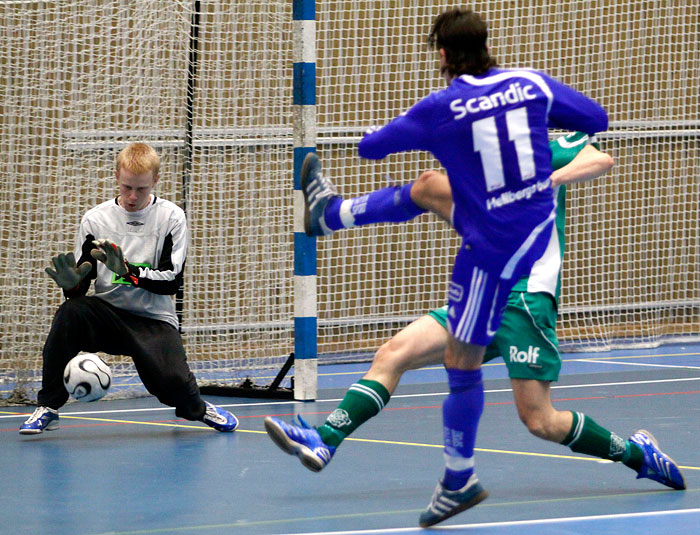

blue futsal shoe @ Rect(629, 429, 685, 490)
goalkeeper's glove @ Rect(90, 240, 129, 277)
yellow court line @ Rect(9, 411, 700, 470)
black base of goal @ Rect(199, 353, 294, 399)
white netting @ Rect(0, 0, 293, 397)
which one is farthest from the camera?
white netting @ Rect(0, 0, 293, 397)

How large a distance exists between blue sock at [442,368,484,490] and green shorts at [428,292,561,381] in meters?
0.26

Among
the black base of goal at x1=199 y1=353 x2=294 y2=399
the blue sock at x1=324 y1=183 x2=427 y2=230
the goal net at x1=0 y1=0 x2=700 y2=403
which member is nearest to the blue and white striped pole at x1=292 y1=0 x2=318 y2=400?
the black base of goal at x1=199 y1=353 x2=294 y2=399

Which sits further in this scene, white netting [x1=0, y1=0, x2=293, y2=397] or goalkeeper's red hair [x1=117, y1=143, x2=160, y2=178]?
white netting [x1=0, y1=0, x2=293, y2=397]

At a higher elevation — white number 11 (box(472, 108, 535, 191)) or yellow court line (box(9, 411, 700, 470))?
white number 11 (box(472, 108, 535, 191))

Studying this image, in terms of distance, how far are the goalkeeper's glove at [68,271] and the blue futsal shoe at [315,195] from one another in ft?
5.75

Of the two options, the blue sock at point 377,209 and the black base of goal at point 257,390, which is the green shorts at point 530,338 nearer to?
the blue sock at point 377,209

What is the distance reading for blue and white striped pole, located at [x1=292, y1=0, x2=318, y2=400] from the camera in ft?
22.6

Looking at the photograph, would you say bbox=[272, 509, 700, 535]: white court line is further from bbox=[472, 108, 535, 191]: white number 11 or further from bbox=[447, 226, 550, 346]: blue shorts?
bbox=[472, 108, 535, 191]: white number 11

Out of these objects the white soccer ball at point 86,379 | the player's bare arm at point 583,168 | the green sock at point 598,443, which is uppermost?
the player's bare arm at point 583,168

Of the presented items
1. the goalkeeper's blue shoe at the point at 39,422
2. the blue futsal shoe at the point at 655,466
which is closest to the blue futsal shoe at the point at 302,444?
the blue futsal shoe at the point at 655,466

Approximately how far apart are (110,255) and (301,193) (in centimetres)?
172

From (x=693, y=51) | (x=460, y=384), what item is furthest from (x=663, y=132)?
(x=460, y=384)

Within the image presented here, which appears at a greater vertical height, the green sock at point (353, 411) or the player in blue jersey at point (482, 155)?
the player in blue jersey at point (482, 155)

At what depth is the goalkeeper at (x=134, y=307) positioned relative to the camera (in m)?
5.71
